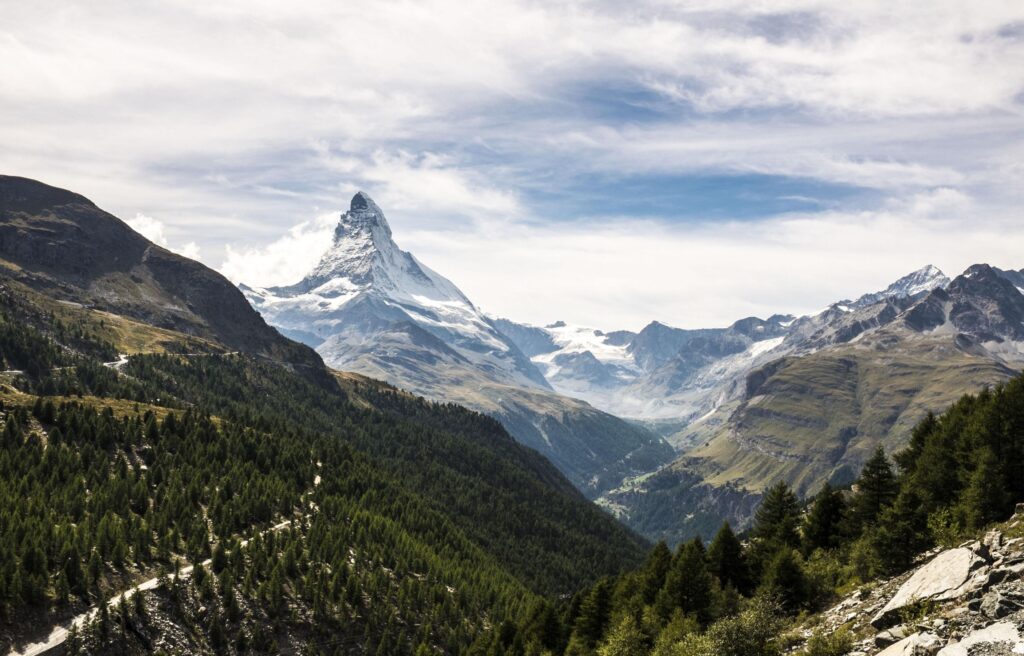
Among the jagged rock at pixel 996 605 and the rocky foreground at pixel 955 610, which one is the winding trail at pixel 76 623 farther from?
the jagged rock at pixel 996 605

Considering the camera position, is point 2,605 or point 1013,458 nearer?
point 1013,458

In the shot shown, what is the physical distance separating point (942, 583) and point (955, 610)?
560 cm

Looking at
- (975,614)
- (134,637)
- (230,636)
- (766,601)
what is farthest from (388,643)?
(975,614)

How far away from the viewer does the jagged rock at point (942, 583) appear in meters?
44.7

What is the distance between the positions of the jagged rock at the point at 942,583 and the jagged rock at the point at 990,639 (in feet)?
26.0

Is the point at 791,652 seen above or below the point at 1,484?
above

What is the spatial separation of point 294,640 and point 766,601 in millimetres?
98493

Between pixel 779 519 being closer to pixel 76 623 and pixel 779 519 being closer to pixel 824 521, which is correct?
pixel 824 521

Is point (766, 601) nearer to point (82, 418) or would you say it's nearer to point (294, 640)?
point (294, 640)

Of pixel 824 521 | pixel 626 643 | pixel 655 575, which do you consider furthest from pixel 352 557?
pixel 824 521

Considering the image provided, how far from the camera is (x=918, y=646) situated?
3866 centimetres

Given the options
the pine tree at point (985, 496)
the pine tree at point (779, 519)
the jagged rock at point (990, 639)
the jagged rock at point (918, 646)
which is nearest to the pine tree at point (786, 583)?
the pine tree at point (985, 496)

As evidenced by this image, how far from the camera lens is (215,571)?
135m

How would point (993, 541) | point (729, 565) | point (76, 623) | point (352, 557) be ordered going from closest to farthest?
point (993, 541)
point (729, 565)
point (76, 623)
point (352, 557)
